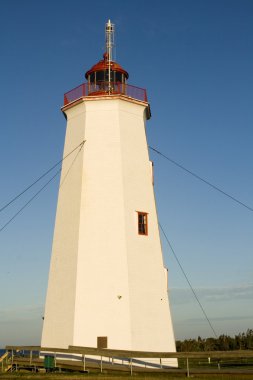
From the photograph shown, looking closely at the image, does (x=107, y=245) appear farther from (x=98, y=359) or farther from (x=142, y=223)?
(x=98, y=359)

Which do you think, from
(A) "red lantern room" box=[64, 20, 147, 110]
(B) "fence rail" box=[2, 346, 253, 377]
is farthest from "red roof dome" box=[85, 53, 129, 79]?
(B) "fence rail" box=[2, 346, 253, 377]

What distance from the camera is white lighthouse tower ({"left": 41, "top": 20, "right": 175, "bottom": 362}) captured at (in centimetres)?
2003

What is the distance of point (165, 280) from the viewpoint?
2191cm

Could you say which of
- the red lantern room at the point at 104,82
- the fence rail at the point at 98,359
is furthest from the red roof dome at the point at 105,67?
the fence rail at the point at 98,359

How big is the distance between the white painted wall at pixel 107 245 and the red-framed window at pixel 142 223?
250mm

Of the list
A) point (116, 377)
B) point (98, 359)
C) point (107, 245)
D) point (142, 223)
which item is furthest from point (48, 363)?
point (142, 223)

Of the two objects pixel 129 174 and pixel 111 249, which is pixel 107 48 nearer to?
pixel 129 174

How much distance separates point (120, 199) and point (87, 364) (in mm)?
7001

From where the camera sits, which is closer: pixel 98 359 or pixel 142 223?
pixel 98 359

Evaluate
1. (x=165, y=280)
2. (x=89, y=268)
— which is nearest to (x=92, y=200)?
(x=89, y=268)

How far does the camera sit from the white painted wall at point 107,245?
20.0m

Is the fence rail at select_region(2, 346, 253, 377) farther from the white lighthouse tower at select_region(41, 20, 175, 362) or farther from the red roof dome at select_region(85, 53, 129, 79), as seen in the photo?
the red roof dome at select_region(85, 53, 129, 79)

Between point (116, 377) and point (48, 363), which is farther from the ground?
point (48, 363)

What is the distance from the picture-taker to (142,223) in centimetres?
2200
